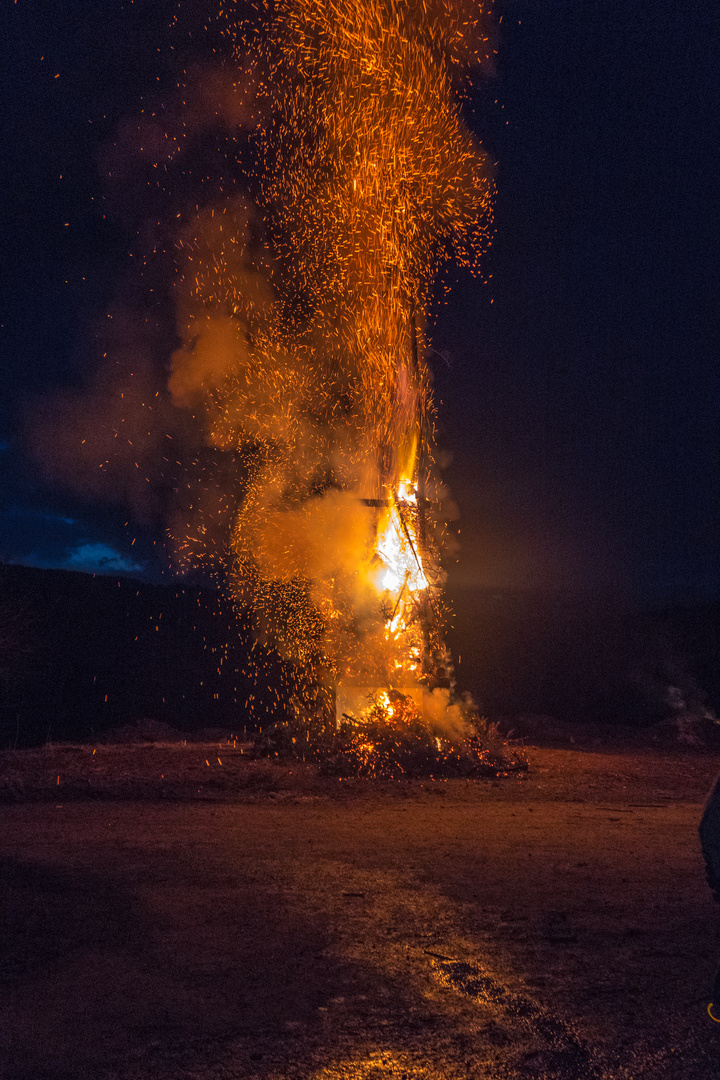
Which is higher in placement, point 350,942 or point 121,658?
point 121,658

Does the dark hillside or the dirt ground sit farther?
the dark hillside

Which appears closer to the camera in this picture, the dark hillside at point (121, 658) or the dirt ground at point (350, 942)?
the dirt ground at point (350, 942)

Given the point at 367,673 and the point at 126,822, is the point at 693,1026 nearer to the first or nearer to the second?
the point at 126,822

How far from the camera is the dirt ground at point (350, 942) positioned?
296 cm

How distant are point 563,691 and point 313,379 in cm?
1121

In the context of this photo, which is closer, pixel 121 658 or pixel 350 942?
Result: pixel 350 942

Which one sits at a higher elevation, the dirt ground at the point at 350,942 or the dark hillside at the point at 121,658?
the dark hillside at the point at 121,658

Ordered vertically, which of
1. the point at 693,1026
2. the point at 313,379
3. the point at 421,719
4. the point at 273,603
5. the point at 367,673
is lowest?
the point at 693,1026

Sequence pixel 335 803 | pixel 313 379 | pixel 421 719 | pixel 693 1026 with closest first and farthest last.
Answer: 1. pixel 693 1026
2. pixel 335 803
3. pixel 421 719
4. pixel 313 379

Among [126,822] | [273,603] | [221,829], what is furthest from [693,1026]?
[273,603]

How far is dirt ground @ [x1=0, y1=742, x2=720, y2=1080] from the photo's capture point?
2.96 metres

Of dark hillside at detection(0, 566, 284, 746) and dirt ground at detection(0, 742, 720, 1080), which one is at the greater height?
dark hillside at detection(0, 566, 284, 746)

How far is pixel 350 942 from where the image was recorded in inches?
161

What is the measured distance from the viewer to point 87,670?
1691 cm
